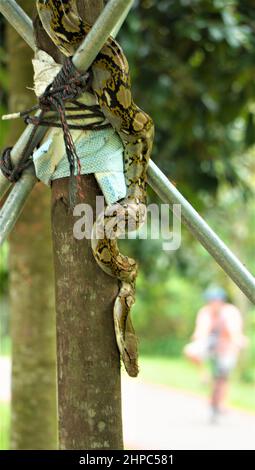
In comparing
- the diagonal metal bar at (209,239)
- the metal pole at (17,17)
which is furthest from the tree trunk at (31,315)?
the diagonal metal bar at (209,239)

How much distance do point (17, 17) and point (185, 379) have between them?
12.7m

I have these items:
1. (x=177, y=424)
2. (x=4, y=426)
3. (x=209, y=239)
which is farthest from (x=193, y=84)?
(x=4, y=426)

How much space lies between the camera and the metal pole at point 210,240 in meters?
2.04

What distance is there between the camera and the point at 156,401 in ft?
37.6

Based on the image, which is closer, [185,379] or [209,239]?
[209,239]

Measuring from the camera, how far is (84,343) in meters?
1.99

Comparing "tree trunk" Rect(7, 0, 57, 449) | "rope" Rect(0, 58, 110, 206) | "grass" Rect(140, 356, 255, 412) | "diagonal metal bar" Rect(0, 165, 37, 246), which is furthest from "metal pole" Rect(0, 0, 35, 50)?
"grass" Rect(140, 356, 255, 412)

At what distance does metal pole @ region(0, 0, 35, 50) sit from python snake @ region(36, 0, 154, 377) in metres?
0.06

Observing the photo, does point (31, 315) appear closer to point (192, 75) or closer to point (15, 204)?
point (15, 204)

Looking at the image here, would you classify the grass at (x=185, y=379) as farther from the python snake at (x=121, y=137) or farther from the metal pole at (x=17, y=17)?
the metal pole at (x=17, y=17)

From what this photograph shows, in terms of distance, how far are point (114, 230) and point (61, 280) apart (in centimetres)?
19

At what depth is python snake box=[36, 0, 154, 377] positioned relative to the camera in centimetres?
202

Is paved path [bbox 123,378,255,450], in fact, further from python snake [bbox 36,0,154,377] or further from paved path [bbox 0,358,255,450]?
python snake [bbox 36,0,154,377]
